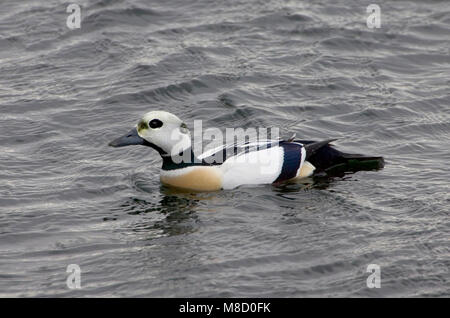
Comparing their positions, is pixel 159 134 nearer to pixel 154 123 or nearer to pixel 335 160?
pixel 154 123

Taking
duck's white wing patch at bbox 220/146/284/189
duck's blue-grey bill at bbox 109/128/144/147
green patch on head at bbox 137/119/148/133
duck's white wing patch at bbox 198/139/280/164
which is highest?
green patch on head at bbox 137/119/148/133

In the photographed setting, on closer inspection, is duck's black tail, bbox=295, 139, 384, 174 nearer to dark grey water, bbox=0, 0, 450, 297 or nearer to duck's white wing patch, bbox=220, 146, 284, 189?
dark grey water, bbox=0, 0, 450, 297

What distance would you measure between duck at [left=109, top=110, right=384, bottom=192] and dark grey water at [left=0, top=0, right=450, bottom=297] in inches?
6.8

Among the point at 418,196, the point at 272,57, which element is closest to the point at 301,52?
the point at 272,57

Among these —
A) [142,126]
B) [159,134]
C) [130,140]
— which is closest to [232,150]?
[159,134]

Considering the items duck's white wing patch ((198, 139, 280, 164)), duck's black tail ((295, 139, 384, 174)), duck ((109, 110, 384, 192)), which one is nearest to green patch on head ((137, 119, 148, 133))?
duck ((109, 110, 384, 192))

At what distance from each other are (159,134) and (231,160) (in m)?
0.94

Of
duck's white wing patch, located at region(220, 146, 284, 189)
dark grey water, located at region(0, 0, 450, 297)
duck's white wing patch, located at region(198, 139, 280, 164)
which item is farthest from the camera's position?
duck's white wing patch, located at region(198, 139, 280, 164)

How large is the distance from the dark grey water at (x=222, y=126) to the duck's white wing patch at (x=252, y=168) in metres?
0.15

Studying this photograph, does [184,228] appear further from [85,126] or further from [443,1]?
[443,1]

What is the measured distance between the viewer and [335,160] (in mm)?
11961

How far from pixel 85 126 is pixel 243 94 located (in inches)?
98.0

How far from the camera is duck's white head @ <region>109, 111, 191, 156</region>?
1171 cm

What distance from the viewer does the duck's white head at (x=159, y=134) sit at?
11711mm
